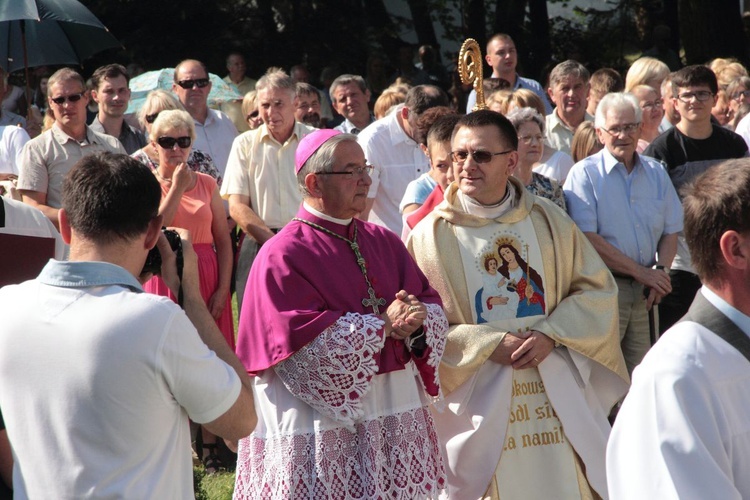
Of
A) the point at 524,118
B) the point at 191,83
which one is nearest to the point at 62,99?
the point at 191,83

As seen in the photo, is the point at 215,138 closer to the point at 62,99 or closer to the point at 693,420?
the point at 62,99

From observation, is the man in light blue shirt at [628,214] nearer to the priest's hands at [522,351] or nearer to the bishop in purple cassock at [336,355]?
the priest's hands at [522,351]

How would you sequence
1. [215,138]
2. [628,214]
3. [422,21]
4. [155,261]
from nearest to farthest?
[155,261] → [628,214] → [215,138] → [422,21]

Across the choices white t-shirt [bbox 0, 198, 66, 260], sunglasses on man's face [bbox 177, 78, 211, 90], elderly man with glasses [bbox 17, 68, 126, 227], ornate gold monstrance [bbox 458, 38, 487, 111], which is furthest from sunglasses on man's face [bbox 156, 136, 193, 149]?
white t-shirt [bbox 0, 198, 66, 260]

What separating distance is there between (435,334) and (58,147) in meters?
3.52

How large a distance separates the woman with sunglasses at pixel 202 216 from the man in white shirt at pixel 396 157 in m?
1.20

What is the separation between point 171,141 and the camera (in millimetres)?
6449

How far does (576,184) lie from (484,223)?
1589 millimetres

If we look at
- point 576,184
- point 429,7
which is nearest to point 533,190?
point 576,184

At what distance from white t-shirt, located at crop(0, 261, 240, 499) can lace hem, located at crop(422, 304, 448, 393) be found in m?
1.81

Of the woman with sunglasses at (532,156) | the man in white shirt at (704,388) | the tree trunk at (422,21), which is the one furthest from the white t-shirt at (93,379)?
the tree trunk at (422,21)

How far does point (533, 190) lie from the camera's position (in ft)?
20.1

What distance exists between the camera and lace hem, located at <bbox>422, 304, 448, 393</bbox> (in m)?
4.55

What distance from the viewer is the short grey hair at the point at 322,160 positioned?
4602 millimetres
